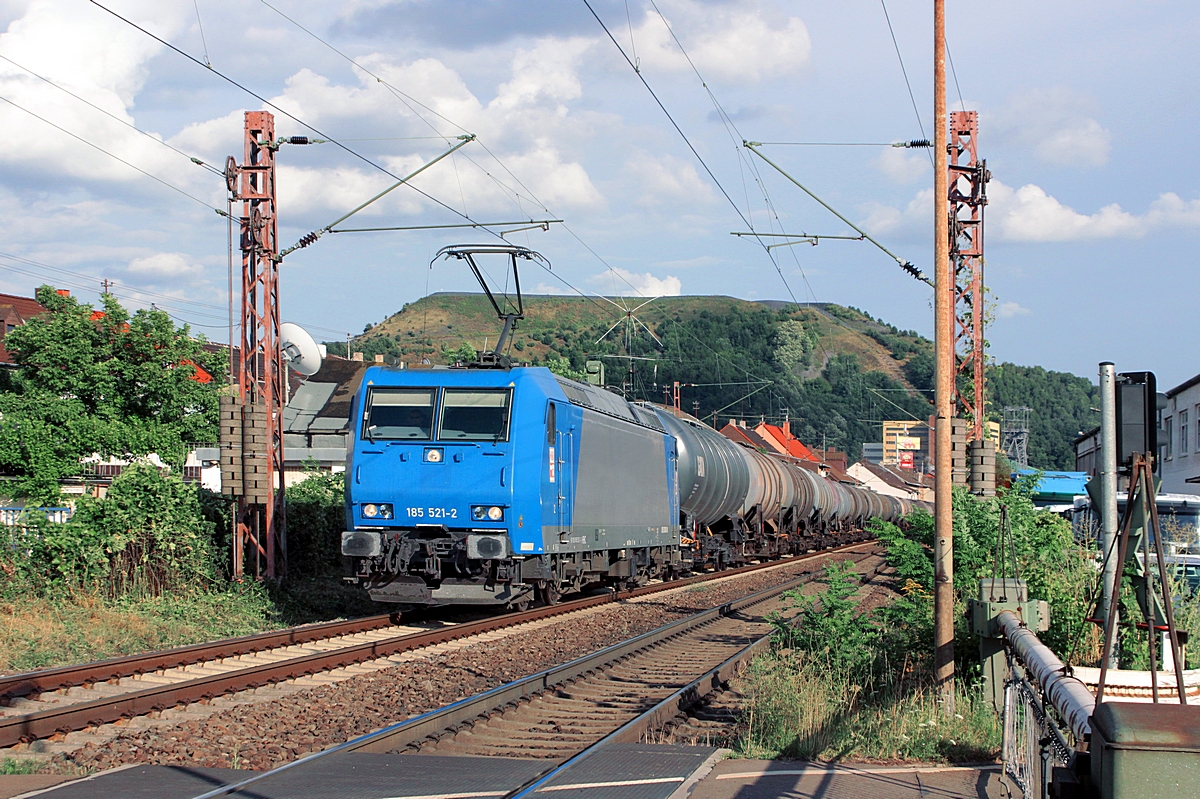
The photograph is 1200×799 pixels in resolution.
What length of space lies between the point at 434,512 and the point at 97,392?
54.5 feet

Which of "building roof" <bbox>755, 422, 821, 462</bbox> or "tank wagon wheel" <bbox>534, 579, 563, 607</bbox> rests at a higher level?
"building roof" <bbox>755, 422, 821, 462</bbox>

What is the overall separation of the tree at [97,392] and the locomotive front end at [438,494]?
12830mm

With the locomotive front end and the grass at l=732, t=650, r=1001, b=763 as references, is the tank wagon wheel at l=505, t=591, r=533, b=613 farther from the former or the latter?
the grass at l=732, t=650, r=1001, b=763

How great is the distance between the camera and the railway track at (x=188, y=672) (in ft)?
27.4

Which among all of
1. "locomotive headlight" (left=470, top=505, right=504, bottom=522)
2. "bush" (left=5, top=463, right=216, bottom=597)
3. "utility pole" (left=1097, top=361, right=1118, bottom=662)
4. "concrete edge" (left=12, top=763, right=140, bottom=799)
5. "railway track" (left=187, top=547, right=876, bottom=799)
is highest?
"utility pole" (left=1097, top=361, right=1118, bottom=662)

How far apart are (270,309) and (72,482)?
13.6m

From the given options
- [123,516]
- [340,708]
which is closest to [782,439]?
[123,516]

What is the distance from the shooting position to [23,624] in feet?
42.3

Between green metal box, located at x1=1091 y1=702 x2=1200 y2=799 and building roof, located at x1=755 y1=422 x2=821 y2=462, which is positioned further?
building roof, located at x1=755 y1=422 x2=821 y2=462

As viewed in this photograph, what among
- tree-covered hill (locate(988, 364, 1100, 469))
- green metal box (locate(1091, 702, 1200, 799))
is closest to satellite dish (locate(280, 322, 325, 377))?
green metal box (locate(1091, 702, 1200, 799))

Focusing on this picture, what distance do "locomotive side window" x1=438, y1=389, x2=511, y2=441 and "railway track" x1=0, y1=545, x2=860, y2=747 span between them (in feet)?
8.25

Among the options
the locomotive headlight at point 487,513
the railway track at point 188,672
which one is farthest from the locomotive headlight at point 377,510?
the railway track at point 188,672

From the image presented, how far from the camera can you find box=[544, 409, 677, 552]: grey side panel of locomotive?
16.3m

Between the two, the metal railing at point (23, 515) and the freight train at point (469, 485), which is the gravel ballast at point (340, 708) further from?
the metal railing at point (23, 515)
